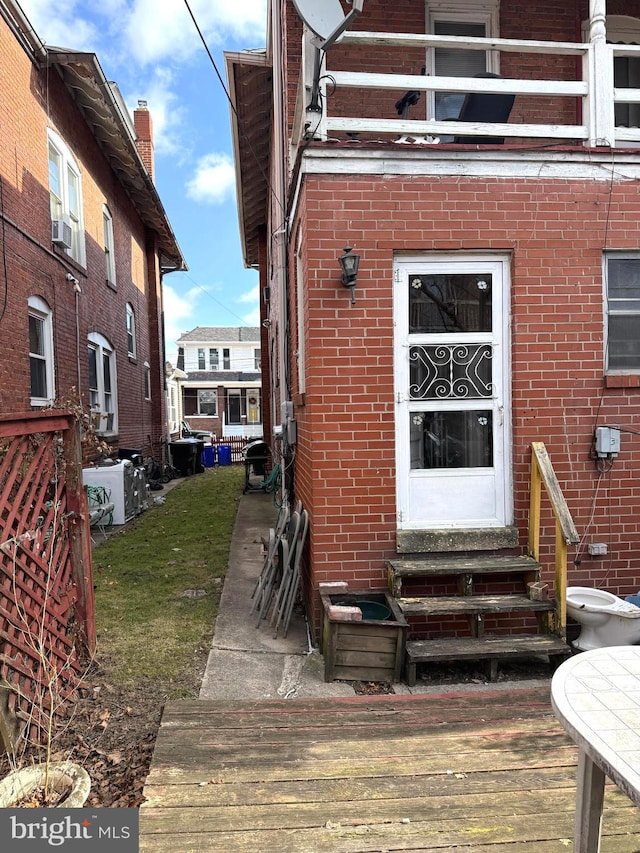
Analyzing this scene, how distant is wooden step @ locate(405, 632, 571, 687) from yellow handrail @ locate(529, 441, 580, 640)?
222 mm

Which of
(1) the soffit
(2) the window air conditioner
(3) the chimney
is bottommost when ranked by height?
(2) the window air conditioner

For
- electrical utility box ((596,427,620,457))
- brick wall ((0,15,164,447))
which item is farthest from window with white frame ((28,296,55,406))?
electrical utility box ((596,427,620,457))

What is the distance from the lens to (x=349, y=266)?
401cm

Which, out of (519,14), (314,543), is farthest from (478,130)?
(314,543)

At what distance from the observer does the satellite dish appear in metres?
3.75

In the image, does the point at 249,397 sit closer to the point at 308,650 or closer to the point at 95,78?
the point at 95,78

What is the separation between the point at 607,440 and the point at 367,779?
312cm

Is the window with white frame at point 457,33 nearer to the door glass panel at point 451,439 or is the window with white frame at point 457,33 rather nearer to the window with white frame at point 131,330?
the door glass panel at point 451,439

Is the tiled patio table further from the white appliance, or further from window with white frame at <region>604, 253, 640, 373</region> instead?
the white appliance

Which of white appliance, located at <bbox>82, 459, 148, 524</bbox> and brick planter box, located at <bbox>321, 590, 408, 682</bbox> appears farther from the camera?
white appliance, located at <bbox>82, 459, 148, 524</bbox>

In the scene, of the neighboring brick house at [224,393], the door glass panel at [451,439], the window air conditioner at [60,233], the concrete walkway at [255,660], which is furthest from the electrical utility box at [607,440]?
the neighboring brick house at [224,393]

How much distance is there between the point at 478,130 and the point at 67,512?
423 centimetres

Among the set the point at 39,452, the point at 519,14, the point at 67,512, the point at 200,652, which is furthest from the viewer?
the point at 519,14

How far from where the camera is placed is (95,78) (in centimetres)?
898
